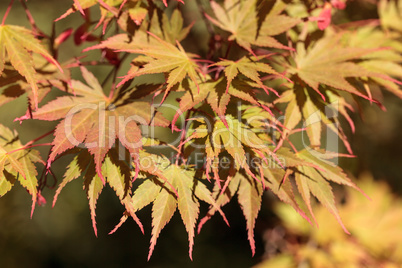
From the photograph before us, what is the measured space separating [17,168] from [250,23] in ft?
1.95

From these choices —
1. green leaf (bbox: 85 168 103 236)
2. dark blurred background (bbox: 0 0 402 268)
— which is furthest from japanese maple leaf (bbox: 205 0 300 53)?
dark blurred background (bbox: 0 0 402 268)

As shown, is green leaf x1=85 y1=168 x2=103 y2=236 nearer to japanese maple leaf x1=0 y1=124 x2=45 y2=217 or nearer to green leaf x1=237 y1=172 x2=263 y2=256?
japanese maple leaf x1=0 y1=124 x2=45 y2=217

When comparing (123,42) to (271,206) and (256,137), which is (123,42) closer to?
(256,137)

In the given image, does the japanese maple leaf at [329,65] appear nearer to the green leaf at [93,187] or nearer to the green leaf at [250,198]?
the green leaf at [250,198]

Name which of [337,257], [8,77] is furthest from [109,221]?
[8,77]

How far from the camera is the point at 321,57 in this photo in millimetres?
866

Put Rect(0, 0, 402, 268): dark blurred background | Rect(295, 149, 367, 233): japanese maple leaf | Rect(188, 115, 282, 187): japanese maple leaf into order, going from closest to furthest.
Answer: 1. Rect(188, 115, 282, 187): japanese maple leaf
2. Rect(295, 149, 367, 233): japanese maple leaf
3. Rect(0, 0, 402, 268): dark blurred background

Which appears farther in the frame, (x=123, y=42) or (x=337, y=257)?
(x=337, y=257)

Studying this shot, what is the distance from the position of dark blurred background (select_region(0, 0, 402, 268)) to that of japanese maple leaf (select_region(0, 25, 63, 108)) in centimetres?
143

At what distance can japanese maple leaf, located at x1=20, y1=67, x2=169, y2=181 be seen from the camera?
65 cm

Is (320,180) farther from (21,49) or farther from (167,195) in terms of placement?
(21,49)

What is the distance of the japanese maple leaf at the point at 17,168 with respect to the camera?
0.69 metres

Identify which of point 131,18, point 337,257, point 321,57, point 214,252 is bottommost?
point 214,252

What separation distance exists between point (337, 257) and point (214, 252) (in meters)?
1.19
